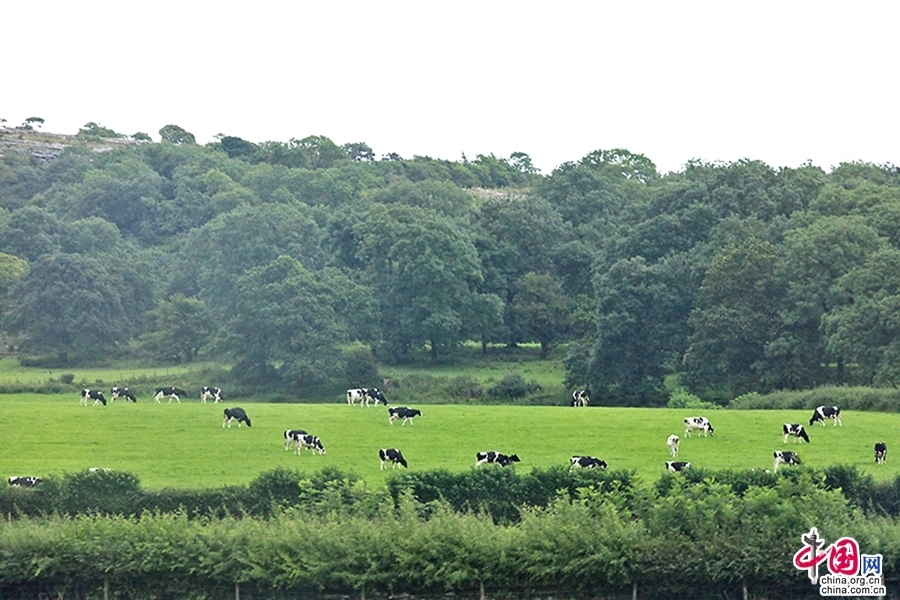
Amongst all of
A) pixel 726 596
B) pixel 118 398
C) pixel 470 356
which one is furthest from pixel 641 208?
pixel 726 596

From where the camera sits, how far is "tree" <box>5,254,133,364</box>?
286 feet

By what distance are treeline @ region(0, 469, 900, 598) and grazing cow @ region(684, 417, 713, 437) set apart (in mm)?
20650

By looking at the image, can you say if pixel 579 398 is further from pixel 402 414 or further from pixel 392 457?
pixel 392 457

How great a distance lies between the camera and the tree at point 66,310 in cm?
8725

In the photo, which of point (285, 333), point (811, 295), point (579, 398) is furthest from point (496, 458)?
point (285, 333)

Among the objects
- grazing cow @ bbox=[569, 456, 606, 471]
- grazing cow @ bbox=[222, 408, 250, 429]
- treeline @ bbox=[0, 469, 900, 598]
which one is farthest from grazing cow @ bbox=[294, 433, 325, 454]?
treeline @ bbox=[0, 469, 900, 598]

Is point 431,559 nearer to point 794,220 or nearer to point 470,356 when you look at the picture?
point 794,220

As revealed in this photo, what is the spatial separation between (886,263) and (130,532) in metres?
49.4

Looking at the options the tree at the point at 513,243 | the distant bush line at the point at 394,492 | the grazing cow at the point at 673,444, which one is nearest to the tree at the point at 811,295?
the grazing cow at the point at 673,444

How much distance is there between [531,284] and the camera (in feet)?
291

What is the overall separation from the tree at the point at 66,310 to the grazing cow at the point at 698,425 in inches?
2134

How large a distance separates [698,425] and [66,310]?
55.9 m

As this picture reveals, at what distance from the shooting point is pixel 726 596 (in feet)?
77.7

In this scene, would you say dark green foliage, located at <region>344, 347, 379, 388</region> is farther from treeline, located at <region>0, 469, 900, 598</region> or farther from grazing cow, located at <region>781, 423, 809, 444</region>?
treeline, located at <region>0, 469, 900, 598</region>
